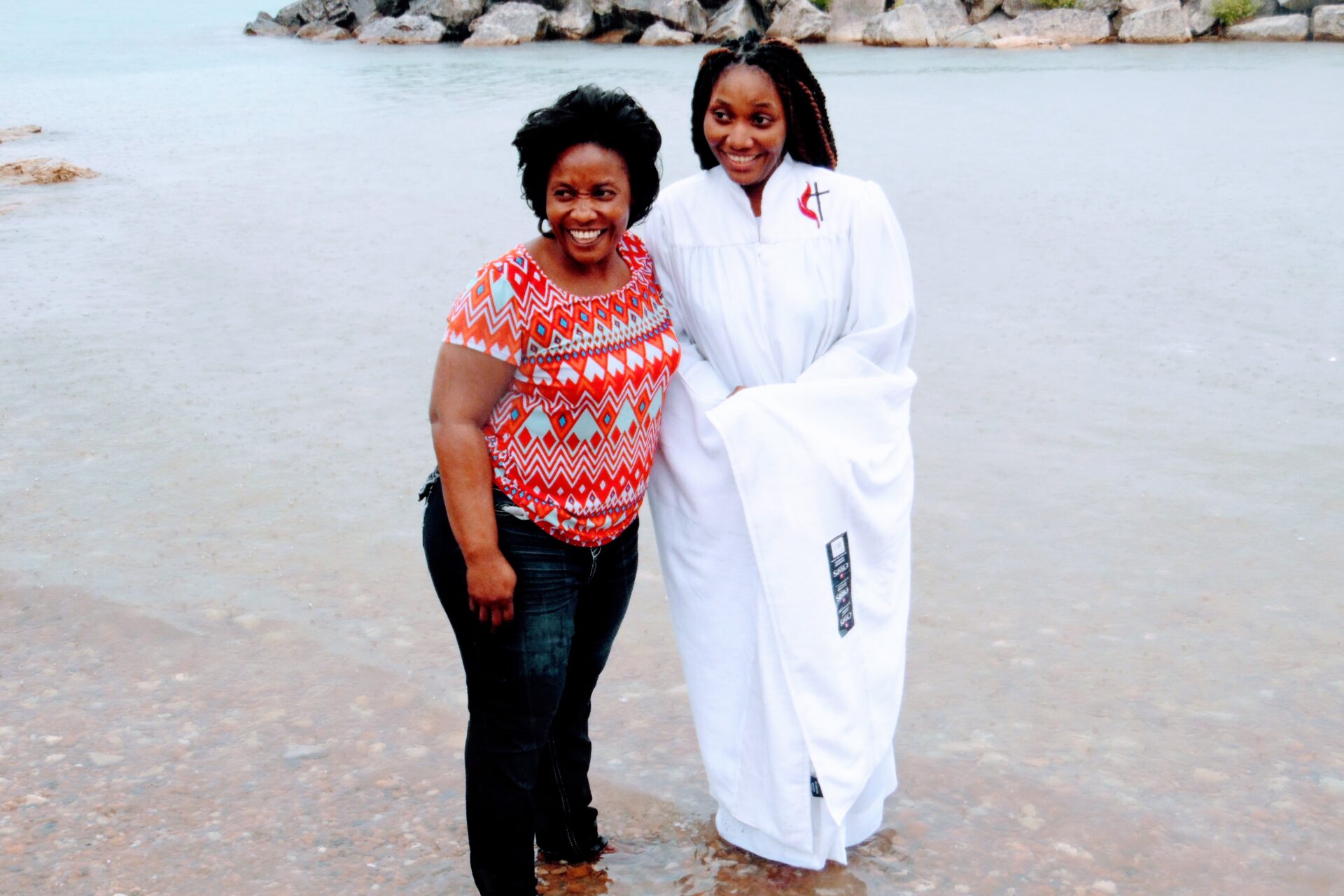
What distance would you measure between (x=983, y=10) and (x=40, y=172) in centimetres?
2166

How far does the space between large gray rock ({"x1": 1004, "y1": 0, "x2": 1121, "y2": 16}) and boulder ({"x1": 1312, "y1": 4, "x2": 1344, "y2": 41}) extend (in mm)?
3938

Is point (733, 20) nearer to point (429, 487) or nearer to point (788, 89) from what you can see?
point (788, 89)

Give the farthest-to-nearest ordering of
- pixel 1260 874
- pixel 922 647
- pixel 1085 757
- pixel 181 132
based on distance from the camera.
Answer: pixel 181 132
pixel 922 647
pixel 1085 757
pixel 1260 874

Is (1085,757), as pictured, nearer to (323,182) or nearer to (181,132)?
(323,182)

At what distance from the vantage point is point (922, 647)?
13.1 ft

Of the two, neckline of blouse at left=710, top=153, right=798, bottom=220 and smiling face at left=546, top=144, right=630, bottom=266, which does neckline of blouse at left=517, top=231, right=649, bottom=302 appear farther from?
neckline of blouse at left=710, top=153, right=798, bottom=220

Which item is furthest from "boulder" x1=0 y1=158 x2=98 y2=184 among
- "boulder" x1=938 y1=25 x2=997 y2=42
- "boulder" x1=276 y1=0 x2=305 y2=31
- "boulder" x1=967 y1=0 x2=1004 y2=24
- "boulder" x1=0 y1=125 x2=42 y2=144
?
"boulder" x1=276 y1=0 x2=305 y2=31

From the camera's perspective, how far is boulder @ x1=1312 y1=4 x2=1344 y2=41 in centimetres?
2430

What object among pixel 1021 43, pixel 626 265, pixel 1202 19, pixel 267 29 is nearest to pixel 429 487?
pixel 626 265

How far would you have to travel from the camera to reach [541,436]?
2426 mm

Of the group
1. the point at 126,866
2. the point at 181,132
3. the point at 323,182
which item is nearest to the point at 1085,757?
the point at 126,866

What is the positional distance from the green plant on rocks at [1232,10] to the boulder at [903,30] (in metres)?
5.24

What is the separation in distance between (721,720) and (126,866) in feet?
4.26

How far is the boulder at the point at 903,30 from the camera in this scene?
27188mm
